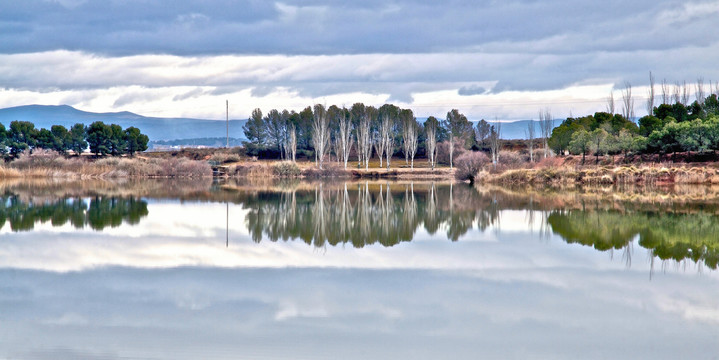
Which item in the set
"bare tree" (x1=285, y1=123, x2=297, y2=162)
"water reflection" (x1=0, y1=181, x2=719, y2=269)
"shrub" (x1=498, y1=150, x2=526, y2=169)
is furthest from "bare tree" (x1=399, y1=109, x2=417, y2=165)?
"water reflection" (x1=0, y1=181, x2=719, y2=269)

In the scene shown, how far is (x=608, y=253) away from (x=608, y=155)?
1505 inches

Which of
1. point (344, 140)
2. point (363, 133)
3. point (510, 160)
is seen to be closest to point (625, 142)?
point (510, 160)

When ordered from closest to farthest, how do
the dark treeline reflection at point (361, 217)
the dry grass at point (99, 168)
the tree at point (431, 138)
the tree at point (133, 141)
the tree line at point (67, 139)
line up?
the dark treeline reflection at point (361, 217) → the dry grass at point (99, 168) → the tree line at point (67, 139) → the tree at point (431, 138) → the tree at point (133, 141)

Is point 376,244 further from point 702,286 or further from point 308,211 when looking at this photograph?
point 308,211

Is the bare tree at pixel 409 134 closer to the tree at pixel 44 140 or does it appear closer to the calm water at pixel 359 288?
the tree at pixel 44 140

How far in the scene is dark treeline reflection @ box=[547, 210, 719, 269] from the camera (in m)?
12.8

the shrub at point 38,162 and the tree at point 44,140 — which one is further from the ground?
the tree at point 44,140

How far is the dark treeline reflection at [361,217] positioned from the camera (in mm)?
15562

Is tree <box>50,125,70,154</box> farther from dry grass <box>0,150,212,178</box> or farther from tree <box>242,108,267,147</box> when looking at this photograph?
tree <box>242,108,267,147</box>

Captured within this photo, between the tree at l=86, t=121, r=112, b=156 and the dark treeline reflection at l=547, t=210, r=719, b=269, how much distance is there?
55.7 meters

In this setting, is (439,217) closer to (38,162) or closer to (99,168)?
(99,168)

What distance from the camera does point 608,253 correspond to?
12641mm

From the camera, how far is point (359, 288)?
9.39 meters

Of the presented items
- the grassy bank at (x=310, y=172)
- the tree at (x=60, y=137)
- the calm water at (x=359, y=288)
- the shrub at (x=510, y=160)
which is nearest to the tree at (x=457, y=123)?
the grassy bank at (x=310, y=172)
